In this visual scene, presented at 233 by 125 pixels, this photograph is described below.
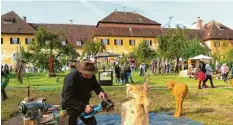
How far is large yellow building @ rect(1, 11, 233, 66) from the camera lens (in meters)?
65.2

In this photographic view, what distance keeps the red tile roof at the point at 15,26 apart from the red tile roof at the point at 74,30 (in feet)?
10.6

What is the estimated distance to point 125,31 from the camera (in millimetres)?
68125

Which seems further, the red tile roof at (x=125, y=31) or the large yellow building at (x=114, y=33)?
the red tile roof at (x=125, y=31)

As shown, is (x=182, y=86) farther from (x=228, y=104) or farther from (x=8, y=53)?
(x=8, y=53)

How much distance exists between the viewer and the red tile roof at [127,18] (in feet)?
222

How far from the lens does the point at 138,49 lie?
57625 mm

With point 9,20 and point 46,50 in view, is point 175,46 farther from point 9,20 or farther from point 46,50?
point 9,20

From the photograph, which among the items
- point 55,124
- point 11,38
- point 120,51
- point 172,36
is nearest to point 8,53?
point 11,38

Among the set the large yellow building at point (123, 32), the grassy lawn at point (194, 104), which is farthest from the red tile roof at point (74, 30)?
the grassy lawn at point (194, 104)

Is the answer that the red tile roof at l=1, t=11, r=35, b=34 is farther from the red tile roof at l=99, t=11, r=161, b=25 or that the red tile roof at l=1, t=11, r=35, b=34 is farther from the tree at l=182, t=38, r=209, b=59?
the tree at l=182, t=38, r=209, b=59

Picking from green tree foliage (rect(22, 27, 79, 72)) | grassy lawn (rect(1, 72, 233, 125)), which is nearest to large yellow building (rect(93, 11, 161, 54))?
green tree foliage (rect(22, 27, 79, 72))

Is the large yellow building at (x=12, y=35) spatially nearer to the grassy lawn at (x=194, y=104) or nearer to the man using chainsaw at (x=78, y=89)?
the grassy lawn at (x=194, y=104)

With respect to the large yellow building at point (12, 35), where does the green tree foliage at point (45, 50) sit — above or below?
below

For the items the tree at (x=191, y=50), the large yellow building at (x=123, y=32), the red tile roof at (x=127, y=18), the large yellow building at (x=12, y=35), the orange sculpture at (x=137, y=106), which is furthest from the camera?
the red tile roof at (x=127, y=18)
